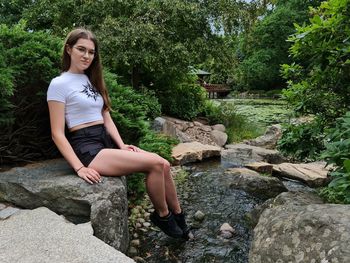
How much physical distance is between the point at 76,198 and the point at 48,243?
1.56 feet

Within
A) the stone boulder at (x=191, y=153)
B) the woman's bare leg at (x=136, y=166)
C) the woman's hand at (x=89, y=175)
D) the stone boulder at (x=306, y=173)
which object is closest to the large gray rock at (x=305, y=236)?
the woman's bare leg at (x=136, y=166)

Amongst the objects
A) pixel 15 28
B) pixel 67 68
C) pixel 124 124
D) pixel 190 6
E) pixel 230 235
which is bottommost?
pixel 230 235

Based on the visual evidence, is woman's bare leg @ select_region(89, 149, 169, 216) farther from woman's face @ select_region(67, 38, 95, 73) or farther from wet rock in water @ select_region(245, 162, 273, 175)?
wet rock in water @ select_region(245, 162, 273, 175)

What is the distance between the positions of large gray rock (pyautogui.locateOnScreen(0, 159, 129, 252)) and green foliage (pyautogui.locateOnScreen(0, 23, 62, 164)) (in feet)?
1.21

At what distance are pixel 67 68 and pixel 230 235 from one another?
86.1 inches

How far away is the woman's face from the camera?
2922 millimetres

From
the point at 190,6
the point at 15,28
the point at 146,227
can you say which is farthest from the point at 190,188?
the point at 190,6

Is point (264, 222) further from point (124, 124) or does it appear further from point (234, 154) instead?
point (234, 154)

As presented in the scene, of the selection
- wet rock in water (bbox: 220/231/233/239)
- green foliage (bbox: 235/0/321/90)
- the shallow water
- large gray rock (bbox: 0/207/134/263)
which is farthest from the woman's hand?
green foliage (bbox: 235/0/321/90)

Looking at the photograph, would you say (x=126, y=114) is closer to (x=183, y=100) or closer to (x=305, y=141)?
(x=305, y=141)

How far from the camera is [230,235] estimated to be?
345 centimetres

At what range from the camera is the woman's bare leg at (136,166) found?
2756 mm

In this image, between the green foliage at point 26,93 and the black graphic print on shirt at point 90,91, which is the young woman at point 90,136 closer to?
the black graphic print on shirt at point 90,91

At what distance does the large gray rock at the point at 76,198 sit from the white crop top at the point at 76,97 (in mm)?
479
